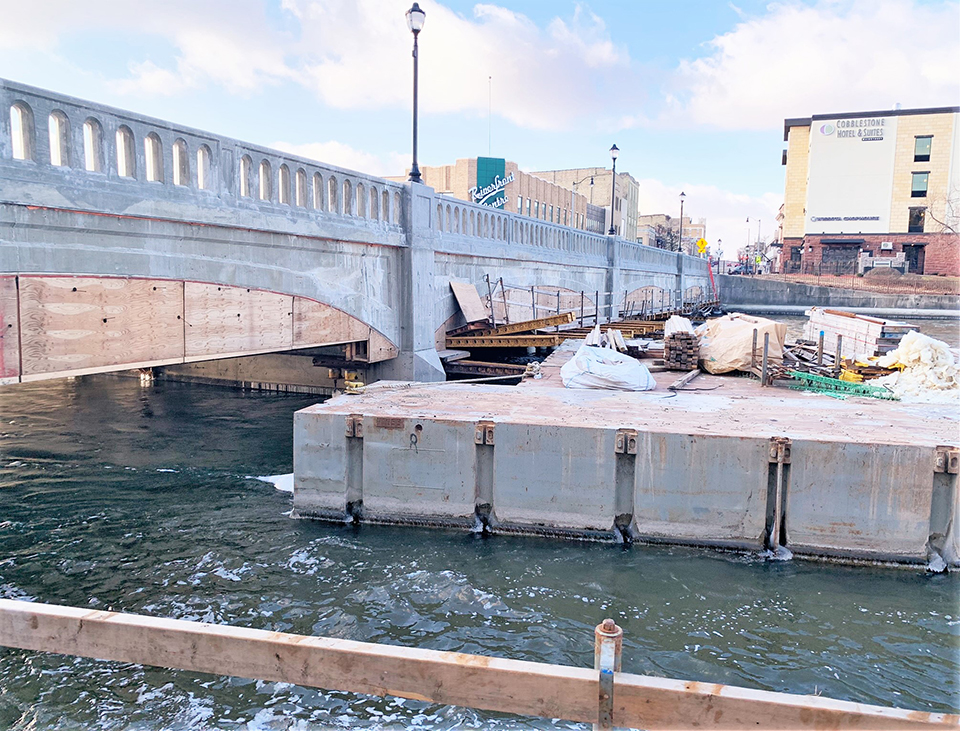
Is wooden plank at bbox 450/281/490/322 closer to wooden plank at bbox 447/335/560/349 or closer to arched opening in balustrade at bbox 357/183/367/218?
wooden plank at bbox 447/335/560/349

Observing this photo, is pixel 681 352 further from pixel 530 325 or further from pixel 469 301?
pixel 469 301

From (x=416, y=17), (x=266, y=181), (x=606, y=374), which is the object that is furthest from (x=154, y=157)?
(x=606, y=374)

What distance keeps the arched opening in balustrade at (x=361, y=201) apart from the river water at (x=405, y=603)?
245 inches

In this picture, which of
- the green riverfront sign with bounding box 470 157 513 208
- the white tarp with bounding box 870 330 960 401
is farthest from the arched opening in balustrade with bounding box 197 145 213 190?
the green riverfront sign with bounding box 470 157 513 208

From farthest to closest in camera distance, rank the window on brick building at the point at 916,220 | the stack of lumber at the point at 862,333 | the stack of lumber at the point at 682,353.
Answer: the window on brick building at the point at 916,220
the stack of lumber at the point at 862,333
the stack of lumber at the point at 682,353

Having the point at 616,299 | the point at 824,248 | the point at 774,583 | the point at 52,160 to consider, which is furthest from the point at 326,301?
the point at 824,248

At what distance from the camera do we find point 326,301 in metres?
13.7

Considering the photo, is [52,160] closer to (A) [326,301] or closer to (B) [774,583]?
(A) [326,301]

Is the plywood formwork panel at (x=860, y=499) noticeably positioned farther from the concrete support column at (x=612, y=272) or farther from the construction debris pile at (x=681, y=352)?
the concrete support column at (x=612, y=272)

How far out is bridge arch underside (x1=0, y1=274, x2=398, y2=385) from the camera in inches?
331

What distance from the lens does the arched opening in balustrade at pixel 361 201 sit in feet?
47.7

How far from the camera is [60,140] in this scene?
8664mm

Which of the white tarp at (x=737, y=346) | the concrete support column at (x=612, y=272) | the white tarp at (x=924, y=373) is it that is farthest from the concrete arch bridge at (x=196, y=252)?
the concrete support column at (x=612, y=272)

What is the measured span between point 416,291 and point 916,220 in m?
66.7
